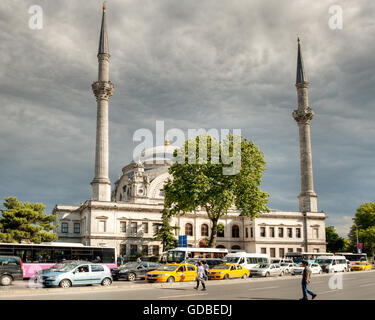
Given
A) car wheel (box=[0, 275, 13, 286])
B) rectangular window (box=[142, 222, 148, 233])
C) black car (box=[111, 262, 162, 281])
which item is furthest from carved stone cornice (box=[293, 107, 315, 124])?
car wheel (box=[0, 275, 13, 286])

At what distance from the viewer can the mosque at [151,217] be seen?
56.5 metres

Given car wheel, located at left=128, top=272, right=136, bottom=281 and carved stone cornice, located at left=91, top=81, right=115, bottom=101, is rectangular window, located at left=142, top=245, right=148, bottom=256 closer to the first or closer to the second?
carved stone cornice, located at left=91, top=81, right=115, bottom=101

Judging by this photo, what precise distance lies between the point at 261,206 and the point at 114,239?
70.4 feet

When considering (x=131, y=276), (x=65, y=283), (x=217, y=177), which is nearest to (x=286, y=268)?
(x=217, y=177)

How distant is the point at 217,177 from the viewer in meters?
44.3

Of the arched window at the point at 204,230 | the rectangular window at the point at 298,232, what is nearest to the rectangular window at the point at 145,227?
the arched window at the point at 204,230

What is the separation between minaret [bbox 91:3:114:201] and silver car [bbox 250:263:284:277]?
26.5 m

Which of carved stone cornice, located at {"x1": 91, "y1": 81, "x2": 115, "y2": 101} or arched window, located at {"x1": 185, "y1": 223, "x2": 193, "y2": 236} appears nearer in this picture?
carved stone cornice, located at {"x1": 91, "y1": 81, "x2": 115, "y2": 101}

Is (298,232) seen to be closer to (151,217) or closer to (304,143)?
(304,143)

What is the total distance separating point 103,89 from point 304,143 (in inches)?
1218

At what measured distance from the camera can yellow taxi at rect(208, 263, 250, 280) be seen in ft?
102
